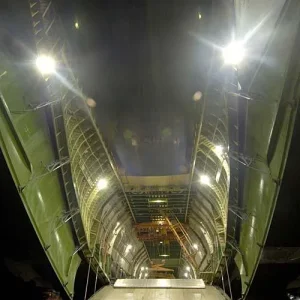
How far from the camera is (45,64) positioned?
629 cm

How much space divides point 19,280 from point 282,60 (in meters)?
10.7

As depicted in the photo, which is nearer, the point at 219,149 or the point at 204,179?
the point at 219,149

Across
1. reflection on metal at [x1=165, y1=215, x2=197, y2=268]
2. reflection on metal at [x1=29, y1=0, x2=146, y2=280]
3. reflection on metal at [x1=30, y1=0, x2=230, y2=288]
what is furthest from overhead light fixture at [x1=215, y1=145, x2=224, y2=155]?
reflection on metal at [x1=165, y1=215, x2=197, y2=268]

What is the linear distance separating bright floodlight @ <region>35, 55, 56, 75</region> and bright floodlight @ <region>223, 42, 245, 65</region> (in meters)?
4.84

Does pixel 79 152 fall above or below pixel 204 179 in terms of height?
below

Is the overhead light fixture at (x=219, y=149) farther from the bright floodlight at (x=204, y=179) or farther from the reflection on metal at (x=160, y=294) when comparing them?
the reflection on metal at (x=160, y=294)

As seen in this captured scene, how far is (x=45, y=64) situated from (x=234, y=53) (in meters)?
5.11

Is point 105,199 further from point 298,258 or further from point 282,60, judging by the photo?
point 282,60

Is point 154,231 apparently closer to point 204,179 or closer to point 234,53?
point 204,179

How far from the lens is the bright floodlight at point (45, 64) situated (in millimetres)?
6188

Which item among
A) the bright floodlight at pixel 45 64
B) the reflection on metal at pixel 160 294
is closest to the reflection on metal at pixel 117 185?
the bright floodlight at pixel 45 64

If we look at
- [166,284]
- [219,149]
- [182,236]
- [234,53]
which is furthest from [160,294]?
[182,236]

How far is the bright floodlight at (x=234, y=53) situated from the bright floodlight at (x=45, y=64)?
484cm

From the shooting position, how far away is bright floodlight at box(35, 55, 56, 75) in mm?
6188
